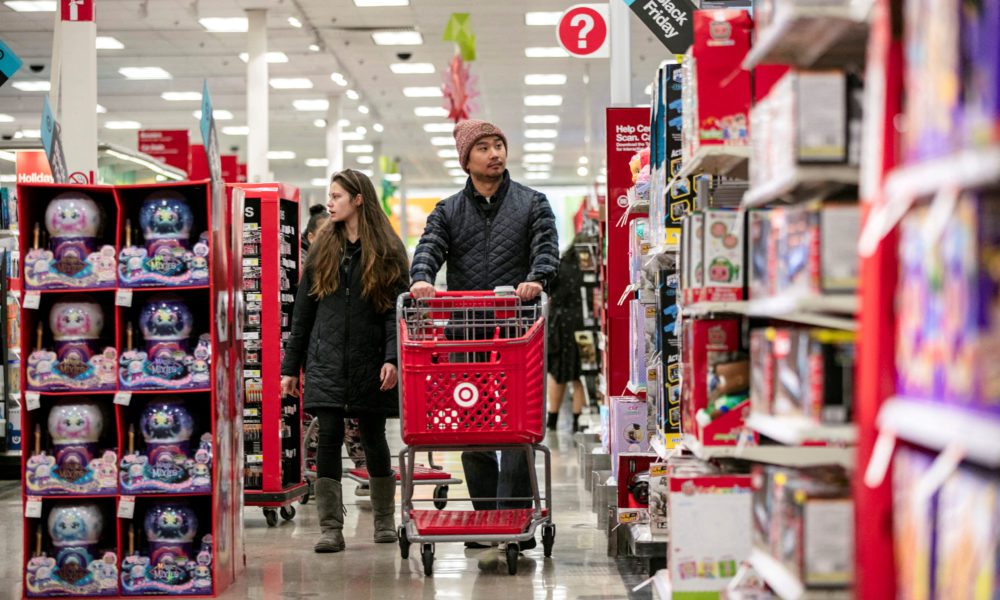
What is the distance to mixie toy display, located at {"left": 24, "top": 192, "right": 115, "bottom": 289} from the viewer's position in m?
4.50

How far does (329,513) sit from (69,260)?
5.61ft

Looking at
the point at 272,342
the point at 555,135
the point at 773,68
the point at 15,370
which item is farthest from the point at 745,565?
the point at 555,135

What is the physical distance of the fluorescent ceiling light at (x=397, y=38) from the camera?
50.8ft

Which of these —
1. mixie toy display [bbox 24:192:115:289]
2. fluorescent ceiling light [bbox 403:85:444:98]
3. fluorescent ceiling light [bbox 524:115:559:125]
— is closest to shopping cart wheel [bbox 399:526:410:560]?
mixie toy display [bbox 24:192:115:289]

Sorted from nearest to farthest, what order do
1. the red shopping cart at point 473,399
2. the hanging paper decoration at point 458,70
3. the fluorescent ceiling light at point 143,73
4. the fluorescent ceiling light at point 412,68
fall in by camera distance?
the red shopping cart at point 473,399 < the hanging paper decoration at point 458,70 < the fluorescent ceiling light at point 143,73 < the fluorescent ceiling light at point 412,68

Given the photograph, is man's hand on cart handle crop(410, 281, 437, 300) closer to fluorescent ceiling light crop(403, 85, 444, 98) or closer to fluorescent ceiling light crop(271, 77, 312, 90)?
fluorescent ceiling light crop(271, 77, 312, 90)

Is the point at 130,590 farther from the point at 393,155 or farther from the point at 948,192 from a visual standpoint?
the point at 393,155

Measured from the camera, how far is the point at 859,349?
2127 millimetres

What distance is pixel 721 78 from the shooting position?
3.48 meters

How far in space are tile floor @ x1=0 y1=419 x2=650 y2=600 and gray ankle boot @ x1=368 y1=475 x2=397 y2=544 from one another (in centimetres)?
5

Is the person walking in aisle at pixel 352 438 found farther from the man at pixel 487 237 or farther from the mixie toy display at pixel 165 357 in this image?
the mixie toy display at pixel 165 357

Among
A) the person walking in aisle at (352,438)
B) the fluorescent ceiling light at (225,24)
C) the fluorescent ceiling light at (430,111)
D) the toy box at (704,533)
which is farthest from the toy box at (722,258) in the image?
the fluorescent ceiling light at (430,111)

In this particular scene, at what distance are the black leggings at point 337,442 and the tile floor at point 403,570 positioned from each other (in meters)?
0.38

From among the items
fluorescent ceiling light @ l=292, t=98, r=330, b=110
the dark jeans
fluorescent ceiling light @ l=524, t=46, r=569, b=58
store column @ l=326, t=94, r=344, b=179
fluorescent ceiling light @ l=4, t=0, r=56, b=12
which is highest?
fluorescent ceiling light @ l=524, t=46, r=569, b=58
